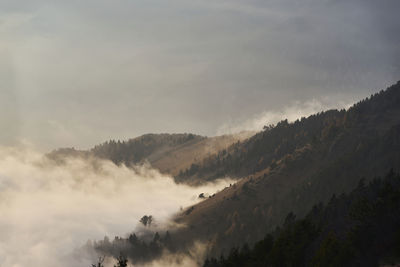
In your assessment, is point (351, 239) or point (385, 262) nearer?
point (385, 262)

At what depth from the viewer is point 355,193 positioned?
640 feet

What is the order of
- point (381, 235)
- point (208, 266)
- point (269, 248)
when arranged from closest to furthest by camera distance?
point (381, 235) → point (269, 248) → point (208, 266)

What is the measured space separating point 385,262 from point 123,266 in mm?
61412

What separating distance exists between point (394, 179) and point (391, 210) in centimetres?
5135

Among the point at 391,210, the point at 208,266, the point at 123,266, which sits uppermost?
the point at 123,266

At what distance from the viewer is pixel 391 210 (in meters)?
136

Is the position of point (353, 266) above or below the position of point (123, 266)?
below

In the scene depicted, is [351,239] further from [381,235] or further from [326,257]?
[326,257]

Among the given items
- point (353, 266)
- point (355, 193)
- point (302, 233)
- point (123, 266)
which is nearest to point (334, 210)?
point (355, 193)

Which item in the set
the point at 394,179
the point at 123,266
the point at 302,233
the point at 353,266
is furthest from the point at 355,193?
the point at 123,266

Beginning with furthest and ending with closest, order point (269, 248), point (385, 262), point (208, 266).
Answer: point (208, 266)
point (269, 248)
point (385, 262)

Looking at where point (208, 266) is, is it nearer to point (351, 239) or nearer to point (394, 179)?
point (351, 239)

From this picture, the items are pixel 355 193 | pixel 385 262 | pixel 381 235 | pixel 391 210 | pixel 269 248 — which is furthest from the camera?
pixel 355 193

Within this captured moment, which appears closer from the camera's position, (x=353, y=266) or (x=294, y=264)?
(x=353, y=266)
